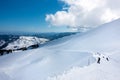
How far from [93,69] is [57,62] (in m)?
9.18

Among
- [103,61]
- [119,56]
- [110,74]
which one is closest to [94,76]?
[110,74]

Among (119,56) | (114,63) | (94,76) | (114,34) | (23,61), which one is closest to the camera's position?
(94,76)

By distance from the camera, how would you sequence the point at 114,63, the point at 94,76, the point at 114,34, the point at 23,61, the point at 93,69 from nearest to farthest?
the point at 94,76 < the point at 93,69 < the point at 114,63 < the point at 23,61 < the point at 114,34

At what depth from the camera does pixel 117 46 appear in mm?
33844

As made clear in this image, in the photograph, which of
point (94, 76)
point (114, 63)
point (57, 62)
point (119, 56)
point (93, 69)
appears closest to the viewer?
point (94, 76)

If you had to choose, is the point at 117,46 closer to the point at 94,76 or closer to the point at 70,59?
the point at 70,59

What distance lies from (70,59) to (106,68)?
31.0 feet

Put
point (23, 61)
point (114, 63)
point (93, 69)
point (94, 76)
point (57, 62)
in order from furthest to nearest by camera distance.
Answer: point (23, 61), point (57, 62), point (114, 63), point (93, 69), point (94, 76)

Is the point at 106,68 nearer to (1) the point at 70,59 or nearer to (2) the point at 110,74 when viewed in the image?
(2) the point at 110,74

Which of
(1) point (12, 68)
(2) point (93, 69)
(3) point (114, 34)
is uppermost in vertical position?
(3) point (114, 34)

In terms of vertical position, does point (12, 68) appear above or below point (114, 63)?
below

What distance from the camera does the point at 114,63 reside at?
81.9 feet

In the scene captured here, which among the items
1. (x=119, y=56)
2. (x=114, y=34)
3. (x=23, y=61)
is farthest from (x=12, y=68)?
(x=114, y=34)

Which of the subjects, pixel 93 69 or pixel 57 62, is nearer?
pixel 93 69
